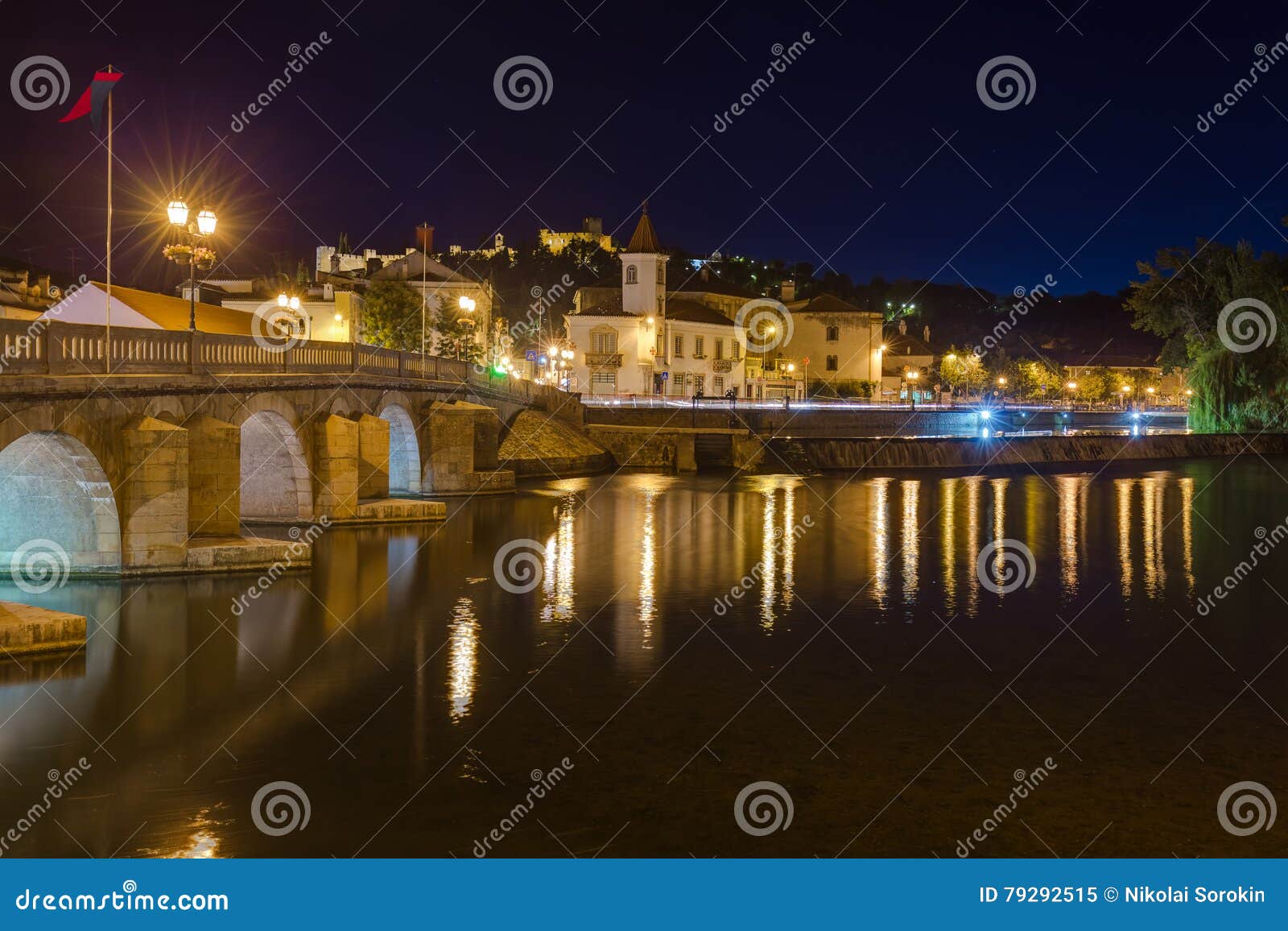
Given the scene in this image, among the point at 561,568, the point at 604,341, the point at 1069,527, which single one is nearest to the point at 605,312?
the point at 604,341

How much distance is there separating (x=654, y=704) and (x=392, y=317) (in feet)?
150

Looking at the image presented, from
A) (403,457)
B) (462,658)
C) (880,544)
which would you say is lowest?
(462,658)

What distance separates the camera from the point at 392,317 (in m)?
59.9

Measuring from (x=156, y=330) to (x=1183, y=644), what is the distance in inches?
695

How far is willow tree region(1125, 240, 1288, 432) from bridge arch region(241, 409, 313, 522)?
180 ft

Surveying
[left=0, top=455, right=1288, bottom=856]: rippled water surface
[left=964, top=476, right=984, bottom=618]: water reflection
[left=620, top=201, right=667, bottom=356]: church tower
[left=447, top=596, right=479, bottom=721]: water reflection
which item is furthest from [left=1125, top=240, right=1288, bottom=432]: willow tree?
[left=447, top=596, right=479, bottom=721]: water reflection

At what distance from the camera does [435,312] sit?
217 ft

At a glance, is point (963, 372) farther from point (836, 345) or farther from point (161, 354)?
point (161, 354)

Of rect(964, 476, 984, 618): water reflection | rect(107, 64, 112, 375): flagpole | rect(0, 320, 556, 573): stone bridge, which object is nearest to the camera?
rect(0, 320, 556, 573): stone bridge

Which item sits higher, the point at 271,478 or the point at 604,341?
the point at 604,341

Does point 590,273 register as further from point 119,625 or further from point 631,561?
point 119,625

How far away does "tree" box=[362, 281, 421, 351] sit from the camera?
6003 cm

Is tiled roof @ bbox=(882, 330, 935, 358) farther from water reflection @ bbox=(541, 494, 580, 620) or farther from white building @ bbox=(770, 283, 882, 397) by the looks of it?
water reflection @ bbox=(541, 494, 580, 620)
